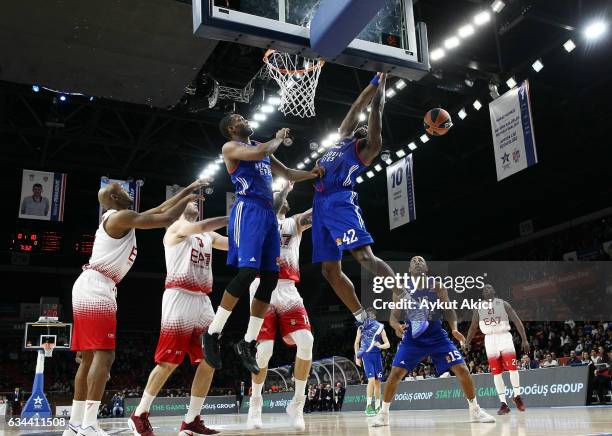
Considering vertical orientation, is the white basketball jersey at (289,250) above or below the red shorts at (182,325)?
above

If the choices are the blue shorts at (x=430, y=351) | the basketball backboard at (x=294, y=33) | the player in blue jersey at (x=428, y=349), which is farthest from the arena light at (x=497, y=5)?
the blue shorts at (x=430, y=351)

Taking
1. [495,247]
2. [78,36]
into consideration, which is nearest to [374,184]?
[495,247]

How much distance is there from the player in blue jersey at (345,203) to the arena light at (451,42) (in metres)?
7.92

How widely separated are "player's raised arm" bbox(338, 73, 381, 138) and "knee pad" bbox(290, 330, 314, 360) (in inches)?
90.2

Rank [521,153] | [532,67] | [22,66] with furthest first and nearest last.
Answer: [532,67] < [521,153] < [22,66]

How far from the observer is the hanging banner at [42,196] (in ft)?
59.2

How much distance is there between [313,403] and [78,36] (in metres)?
14.4

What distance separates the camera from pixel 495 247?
2727 cm

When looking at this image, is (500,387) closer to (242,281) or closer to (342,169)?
(342,169)

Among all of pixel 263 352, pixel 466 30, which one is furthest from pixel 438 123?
pixel 466 30

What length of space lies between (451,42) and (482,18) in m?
0.89

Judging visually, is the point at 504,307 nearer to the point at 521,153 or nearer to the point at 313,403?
the point at 521,153

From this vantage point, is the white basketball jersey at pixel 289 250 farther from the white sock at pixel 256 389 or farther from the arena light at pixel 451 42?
the arena light at pixel 451 42

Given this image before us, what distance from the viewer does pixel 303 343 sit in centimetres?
665
